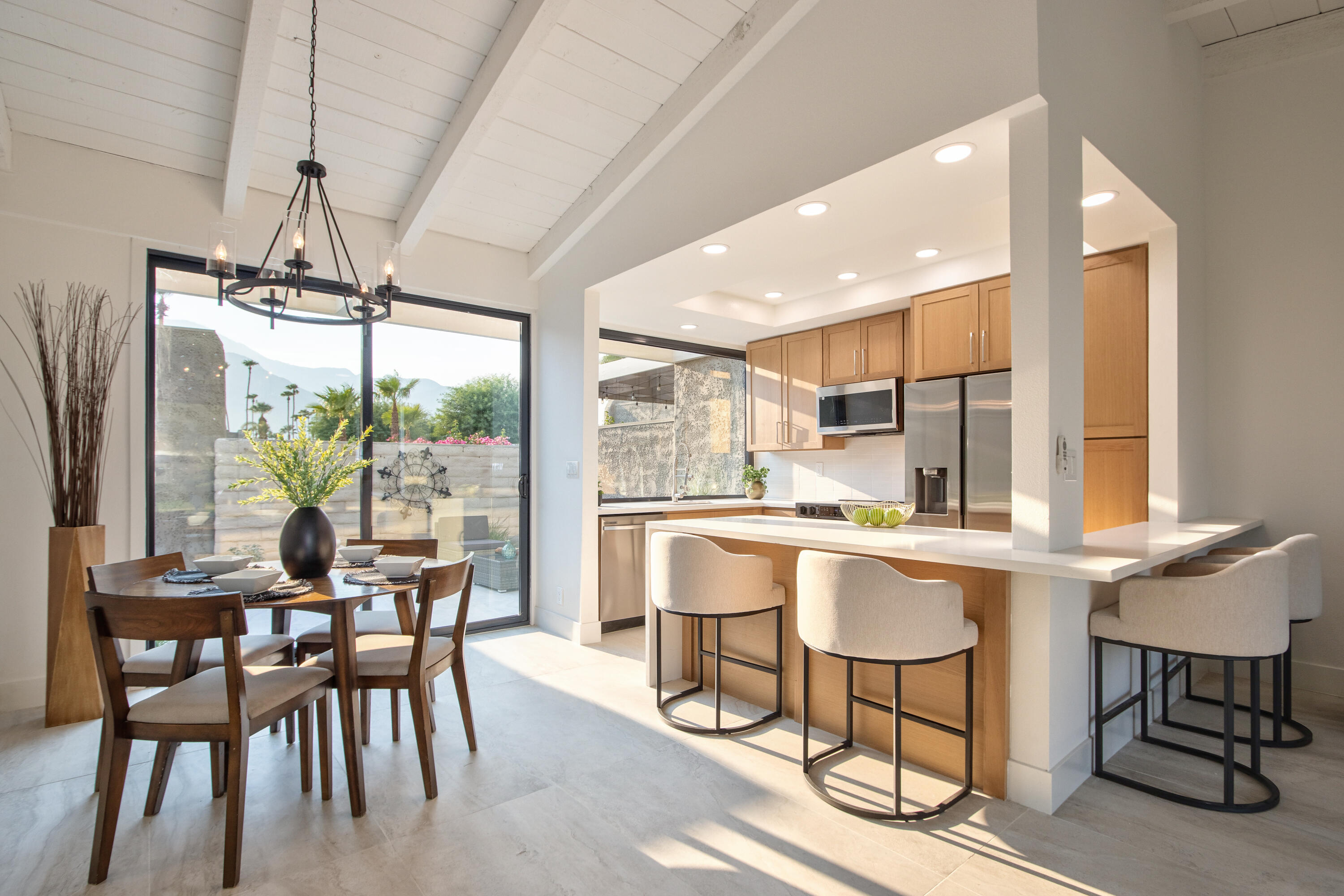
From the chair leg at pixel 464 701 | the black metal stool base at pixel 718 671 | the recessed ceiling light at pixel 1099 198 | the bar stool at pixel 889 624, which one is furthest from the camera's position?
the recessed ceiling light at pixel 1099 198

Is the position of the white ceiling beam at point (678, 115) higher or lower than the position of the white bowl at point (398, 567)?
higher

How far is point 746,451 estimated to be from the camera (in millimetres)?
5855

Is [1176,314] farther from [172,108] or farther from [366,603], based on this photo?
[172,108]

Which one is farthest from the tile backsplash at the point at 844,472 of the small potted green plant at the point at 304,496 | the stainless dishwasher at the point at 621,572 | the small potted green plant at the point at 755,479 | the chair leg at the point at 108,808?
the chair leg at the point at 108,808

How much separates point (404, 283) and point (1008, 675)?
3.74 meters

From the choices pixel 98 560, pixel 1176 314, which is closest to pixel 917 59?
pixel 1176 314

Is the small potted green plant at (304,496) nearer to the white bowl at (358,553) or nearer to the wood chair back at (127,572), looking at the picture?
the white bowl at (358,553)

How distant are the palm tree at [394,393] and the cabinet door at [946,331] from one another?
3.26m

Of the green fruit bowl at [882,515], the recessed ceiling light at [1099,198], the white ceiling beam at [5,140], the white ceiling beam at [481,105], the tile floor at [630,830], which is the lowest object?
the tile floor at [630,830]

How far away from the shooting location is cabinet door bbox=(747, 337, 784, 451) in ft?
17.8

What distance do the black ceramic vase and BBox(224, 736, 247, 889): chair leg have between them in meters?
0.71

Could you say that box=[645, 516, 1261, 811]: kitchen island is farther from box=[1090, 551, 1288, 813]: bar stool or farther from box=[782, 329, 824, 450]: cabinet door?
box=[782, 329, 824, 450]: cabinet door

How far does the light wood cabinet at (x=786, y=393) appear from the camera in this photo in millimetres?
5180

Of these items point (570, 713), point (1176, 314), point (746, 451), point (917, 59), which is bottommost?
point (570, 713)
